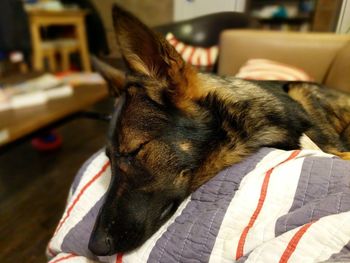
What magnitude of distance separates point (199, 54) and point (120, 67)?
0.60 metres

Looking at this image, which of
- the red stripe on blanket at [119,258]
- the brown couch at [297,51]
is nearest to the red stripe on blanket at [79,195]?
the red stripe on blanket at [119,258]

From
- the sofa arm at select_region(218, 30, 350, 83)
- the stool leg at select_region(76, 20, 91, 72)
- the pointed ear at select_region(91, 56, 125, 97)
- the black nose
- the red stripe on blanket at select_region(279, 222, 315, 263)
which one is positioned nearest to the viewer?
the red stripe on blanket at select_region(279, 222, 315, 263)

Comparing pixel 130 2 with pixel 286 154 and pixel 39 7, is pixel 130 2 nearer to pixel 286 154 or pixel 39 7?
pixel 286 154

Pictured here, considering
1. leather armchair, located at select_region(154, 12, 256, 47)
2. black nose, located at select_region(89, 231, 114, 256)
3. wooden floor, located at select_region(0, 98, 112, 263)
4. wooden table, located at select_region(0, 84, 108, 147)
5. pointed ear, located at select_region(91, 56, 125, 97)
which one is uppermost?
leather armchair, located at select_region(154, 12, 256, 47)

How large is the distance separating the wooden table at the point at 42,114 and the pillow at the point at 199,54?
0.84 m

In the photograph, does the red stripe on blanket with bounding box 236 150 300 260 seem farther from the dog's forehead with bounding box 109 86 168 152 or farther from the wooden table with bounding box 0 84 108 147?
the wooden table with bounding box 0 84 108 147

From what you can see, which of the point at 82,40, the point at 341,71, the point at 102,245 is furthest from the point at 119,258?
the point at 82,40

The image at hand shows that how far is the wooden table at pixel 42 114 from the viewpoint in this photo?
162 cm

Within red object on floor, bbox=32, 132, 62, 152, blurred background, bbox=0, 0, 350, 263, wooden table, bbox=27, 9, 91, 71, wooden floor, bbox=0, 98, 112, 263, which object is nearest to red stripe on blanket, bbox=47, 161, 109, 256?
blurred background, bbox=0, 0, 350, 263

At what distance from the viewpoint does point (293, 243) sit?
56cm

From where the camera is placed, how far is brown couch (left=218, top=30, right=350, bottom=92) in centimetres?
139

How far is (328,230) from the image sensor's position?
56 centimetres

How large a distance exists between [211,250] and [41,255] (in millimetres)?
1059

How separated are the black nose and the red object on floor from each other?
1.83 metres
